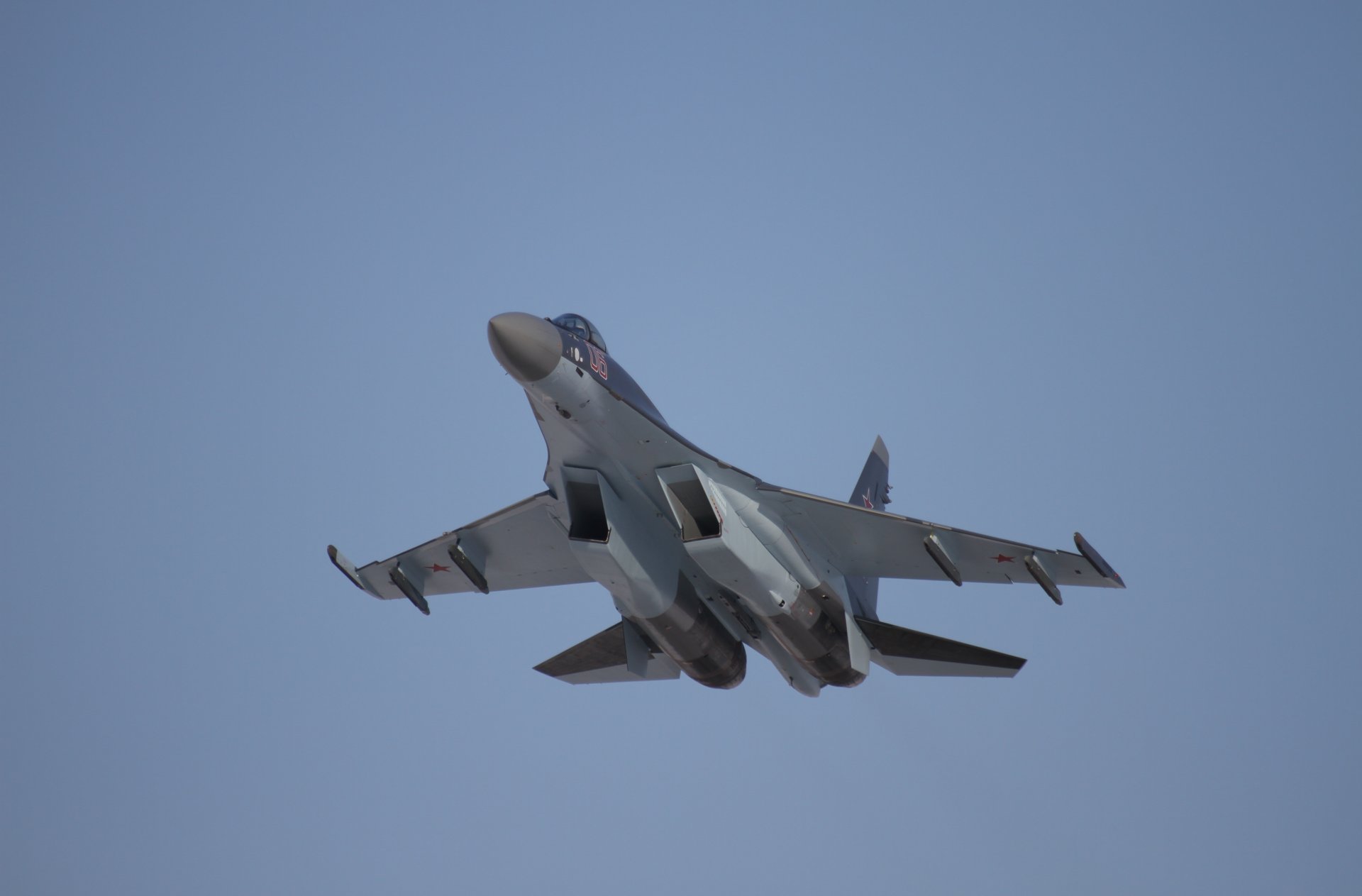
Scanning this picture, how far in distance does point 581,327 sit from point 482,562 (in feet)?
20.6

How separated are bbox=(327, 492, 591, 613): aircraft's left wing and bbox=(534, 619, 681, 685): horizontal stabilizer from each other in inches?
58.5

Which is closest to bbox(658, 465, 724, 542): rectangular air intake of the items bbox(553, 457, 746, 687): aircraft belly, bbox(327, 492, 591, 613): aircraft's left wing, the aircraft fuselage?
the aircraft fuselage

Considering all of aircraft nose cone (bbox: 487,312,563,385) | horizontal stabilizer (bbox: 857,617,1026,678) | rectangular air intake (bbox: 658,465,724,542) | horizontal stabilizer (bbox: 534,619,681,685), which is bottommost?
horizontal stabilizer (bbox: 857,617,1026,678)

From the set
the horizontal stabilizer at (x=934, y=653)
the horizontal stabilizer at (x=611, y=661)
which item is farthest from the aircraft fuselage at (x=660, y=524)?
the horizontal stabilizer at (x=611, y=661)

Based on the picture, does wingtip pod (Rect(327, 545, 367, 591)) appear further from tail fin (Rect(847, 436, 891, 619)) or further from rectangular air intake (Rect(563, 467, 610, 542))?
tail fin (Rect(847, 436, 891, 619))

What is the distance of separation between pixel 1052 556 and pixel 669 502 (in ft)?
21.1

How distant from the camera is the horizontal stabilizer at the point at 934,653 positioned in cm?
2262

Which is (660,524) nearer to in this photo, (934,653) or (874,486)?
(934,653)

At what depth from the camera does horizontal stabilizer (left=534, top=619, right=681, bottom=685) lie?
23.6 m

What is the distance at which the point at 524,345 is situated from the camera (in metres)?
17.8

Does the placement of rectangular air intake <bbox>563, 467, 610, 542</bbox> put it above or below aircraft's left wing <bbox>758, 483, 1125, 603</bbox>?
above

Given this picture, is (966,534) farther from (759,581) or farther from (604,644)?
(604,644)

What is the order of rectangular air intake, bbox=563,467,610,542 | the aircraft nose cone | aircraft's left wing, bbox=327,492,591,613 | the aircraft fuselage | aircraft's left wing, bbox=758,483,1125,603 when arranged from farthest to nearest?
aircraft's left wing, bbox=327,492,591,613, aircraft's left wing, bbox=758,483,1125,603, rectangular air intake, bbox=563,467,610,542, the aircraft fuselage, the aircraft nose cone

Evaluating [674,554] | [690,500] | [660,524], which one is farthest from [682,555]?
[690,500]
